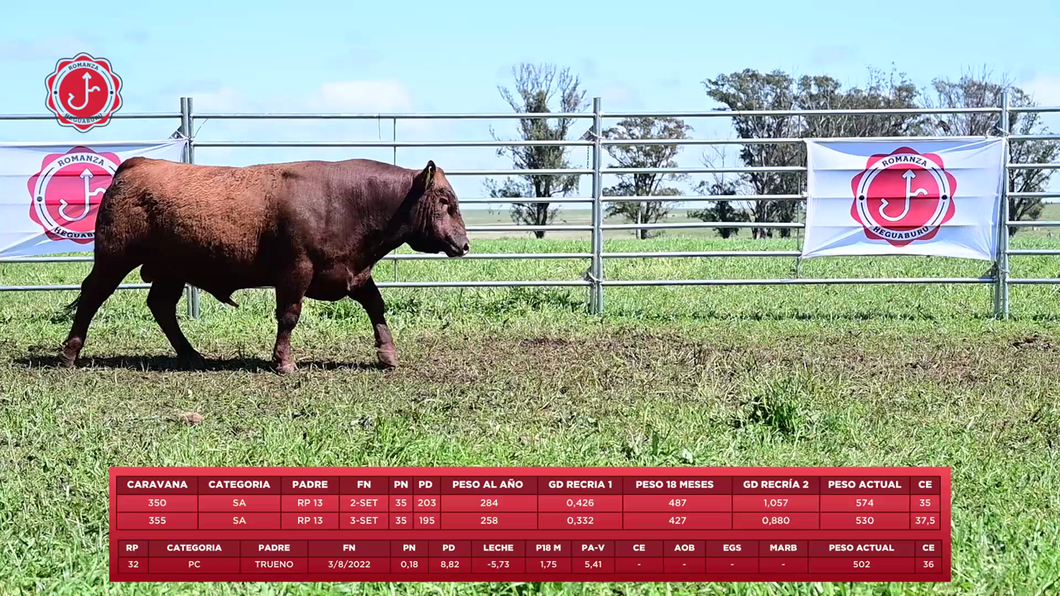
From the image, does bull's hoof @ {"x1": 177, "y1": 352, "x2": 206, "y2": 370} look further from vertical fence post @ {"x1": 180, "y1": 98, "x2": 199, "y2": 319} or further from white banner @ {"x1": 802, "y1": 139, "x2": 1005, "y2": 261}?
white banner @ {"x1": 802, "y1": 139, "x2": 1005, "y2": 261}

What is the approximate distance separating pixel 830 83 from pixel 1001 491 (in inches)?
1793

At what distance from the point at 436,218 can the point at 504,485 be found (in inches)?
185

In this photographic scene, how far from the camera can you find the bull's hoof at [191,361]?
820cm

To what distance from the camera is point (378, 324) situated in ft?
27.1

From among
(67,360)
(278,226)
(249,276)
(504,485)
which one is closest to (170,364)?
(67,360)

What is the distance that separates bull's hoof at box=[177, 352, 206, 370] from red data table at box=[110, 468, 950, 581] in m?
4.76

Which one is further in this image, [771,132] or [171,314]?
[771,132]

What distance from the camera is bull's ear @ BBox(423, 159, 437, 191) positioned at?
789 cm

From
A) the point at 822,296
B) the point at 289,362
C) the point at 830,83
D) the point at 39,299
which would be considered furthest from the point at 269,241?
the point at 830,83

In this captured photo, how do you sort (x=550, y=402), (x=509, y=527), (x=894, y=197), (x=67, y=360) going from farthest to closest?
1. (x=894, y=197)
2. (x=67, y=360)
3. (x=550, y=402)
4. (x=509, y=527)

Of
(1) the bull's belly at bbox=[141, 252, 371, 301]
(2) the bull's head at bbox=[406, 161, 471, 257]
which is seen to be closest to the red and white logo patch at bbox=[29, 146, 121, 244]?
(1) the bull's belly at bbox=[141, 252, 371, 301]

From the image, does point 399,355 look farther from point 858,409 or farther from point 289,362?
point 858,409

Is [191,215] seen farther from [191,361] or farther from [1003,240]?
[1003,240]

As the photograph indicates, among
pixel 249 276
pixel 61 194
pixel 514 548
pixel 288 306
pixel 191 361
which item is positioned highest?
pixel 61 194
